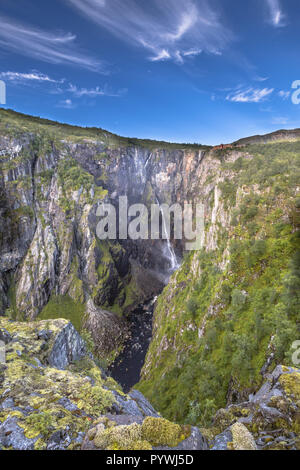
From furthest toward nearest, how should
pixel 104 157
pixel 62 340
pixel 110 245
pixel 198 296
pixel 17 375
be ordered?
pixel 104 157
pixel 110 245
pixel 198 296
pixel 62 340
pixel 17 375

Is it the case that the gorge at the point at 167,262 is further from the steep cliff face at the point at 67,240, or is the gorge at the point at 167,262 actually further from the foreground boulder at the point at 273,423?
the steep cliff face at the point at 67,240

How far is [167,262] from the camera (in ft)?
374

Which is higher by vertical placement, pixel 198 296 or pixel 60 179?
pixel 60 179

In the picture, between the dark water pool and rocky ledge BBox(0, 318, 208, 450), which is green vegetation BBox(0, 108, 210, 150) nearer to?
the dark water pool

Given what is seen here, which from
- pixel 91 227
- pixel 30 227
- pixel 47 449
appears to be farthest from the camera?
pixel 91 227

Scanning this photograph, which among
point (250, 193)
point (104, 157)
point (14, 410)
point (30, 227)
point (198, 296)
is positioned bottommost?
point (198, 296)

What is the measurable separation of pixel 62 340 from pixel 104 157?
104102 millimetres

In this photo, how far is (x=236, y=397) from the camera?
23.3 meters

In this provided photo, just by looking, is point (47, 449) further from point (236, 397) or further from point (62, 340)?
point (236, 397)

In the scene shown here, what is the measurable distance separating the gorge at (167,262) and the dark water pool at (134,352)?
54 cm

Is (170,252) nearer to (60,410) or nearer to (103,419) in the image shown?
(60,410)

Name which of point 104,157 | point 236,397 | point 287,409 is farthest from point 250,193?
point 104,157

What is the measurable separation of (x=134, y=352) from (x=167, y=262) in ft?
175

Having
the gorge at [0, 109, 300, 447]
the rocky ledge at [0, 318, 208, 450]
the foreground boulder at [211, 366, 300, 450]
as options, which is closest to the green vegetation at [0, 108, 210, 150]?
the gorge at [0, 109, 300, 447]
